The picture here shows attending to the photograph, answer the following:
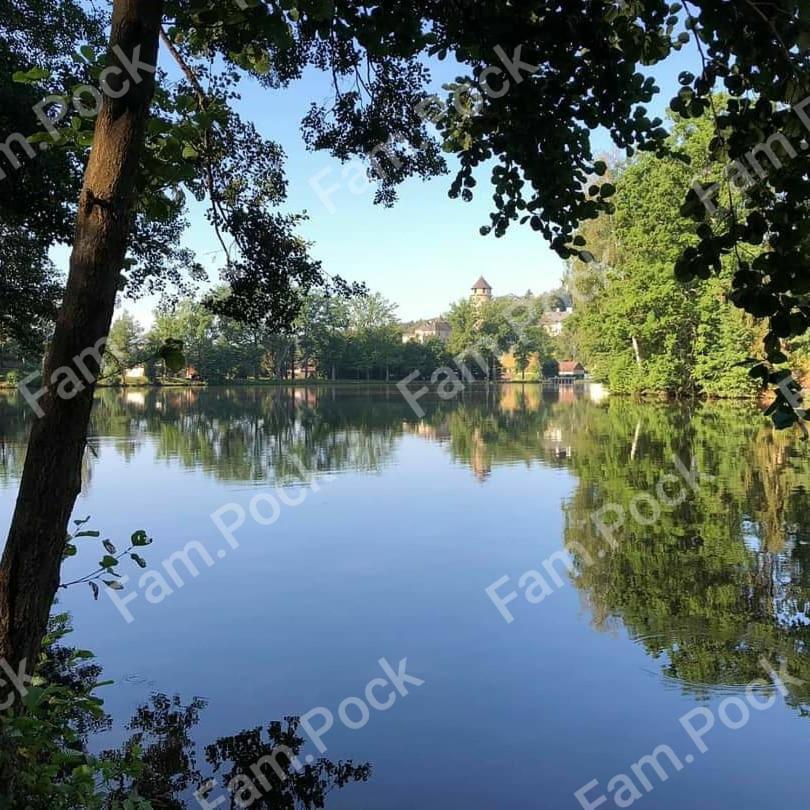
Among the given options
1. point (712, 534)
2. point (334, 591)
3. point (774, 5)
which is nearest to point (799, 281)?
point (774, 5)

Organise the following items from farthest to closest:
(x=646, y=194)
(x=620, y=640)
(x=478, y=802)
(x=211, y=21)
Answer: (x=646, y=194)
(x=620, y=640)
(x=478, y=802)
(x=211, y=21)

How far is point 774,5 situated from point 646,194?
3653 centimetres

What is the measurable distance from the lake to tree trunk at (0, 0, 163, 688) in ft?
2.26

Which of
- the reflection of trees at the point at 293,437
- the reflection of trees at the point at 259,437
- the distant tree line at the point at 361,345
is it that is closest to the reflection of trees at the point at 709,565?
the reflection of trees at the point at 293,437

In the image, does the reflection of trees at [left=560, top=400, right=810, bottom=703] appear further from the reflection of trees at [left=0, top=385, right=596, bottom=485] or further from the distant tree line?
the distant tree line

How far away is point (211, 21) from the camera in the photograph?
99.6 inches

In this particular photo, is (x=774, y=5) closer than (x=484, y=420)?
Yes

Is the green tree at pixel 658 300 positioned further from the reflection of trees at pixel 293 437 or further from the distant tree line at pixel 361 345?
the distant tree line at pixel 361 345

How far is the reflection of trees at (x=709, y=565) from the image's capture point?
5.73 meters

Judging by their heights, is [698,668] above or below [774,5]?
below

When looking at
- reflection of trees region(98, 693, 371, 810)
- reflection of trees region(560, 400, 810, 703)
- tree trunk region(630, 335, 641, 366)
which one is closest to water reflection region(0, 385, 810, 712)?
reflection of trees region(560, 400, 810, 703)

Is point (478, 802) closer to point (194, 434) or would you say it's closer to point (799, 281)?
point (799, 281)

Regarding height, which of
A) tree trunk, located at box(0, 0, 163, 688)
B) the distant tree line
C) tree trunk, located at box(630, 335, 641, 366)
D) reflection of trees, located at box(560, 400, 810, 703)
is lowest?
reflection of trees, located at box(560, 400, 810, 703)

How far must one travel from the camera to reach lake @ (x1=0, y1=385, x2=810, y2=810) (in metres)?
4.40
